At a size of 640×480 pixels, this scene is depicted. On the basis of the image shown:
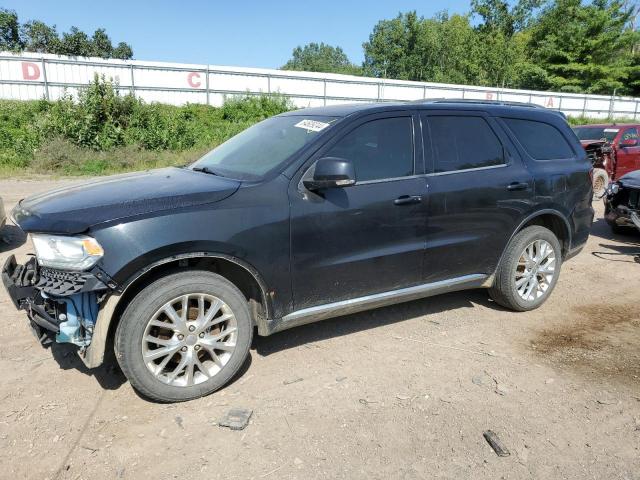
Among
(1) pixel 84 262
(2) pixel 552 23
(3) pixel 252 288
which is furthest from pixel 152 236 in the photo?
(2) pixel 552 23

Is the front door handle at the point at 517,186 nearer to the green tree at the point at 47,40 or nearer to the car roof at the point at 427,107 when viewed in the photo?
the car roof at the point at 427,107

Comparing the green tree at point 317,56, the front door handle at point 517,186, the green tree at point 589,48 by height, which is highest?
the green tree at point 317,56

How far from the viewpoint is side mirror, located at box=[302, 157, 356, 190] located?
3.21m

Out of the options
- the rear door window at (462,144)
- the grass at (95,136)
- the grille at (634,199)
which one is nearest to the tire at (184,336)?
the rear door window at (462,144)

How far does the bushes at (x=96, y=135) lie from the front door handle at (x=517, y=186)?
1453 cm

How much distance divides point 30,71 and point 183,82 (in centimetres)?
716

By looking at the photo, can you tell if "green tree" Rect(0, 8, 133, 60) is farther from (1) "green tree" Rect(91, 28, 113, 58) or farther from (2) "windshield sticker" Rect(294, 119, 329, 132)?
(2) "windshield sticker" Rect(294, 119, 329, 132)

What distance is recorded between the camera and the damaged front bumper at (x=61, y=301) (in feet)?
9.01

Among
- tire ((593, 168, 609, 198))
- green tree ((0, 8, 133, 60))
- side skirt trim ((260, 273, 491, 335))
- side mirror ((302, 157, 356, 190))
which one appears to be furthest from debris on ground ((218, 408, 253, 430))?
green tree ((0, 8, 133, 60))

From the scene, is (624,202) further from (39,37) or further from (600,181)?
(39,37)

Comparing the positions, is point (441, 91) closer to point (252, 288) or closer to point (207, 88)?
point (207, 88)

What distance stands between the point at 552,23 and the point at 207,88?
34.5 meters

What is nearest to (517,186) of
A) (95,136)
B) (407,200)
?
(407,200)

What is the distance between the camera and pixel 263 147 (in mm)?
3881
